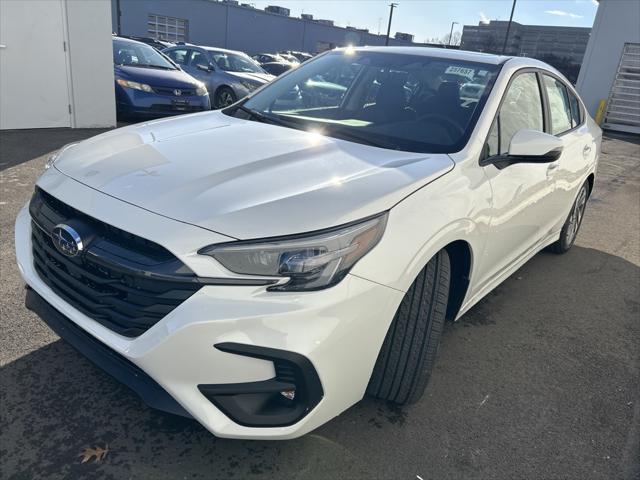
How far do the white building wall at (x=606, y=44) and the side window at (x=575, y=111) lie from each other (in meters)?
14.2

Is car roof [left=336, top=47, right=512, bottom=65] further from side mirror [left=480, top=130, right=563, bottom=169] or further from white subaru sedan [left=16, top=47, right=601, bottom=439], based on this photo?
side mirror [left=480, top=130, right=563, bottom=169]

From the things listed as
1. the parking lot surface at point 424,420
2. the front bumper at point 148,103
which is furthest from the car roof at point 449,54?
the front bumper at point 148,103

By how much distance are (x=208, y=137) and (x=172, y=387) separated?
1298 millimetres

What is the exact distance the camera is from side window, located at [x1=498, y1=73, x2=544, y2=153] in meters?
2.82

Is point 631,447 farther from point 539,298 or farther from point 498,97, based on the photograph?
point 498,97

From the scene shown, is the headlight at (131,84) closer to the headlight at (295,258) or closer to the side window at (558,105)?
the side window at (558,105)

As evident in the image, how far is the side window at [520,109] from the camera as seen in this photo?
2816 mm

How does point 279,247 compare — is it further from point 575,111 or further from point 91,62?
point 91,62

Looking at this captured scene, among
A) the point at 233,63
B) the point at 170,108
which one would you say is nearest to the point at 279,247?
the point at 170,108

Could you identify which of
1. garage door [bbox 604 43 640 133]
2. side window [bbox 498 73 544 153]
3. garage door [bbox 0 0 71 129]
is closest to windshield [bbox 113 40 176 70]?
garage door [bbox 0 0 71 129]

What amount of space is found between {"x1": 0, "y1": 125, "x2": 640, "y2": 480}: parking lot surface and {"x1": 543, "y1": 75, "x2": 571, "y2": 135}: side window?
52.7 inches

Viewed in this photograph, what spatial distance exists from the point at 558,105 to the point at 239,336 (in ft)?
10.5

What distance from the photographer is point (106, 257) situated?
1.83 meters

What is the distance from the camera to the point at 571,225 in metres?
4.70
